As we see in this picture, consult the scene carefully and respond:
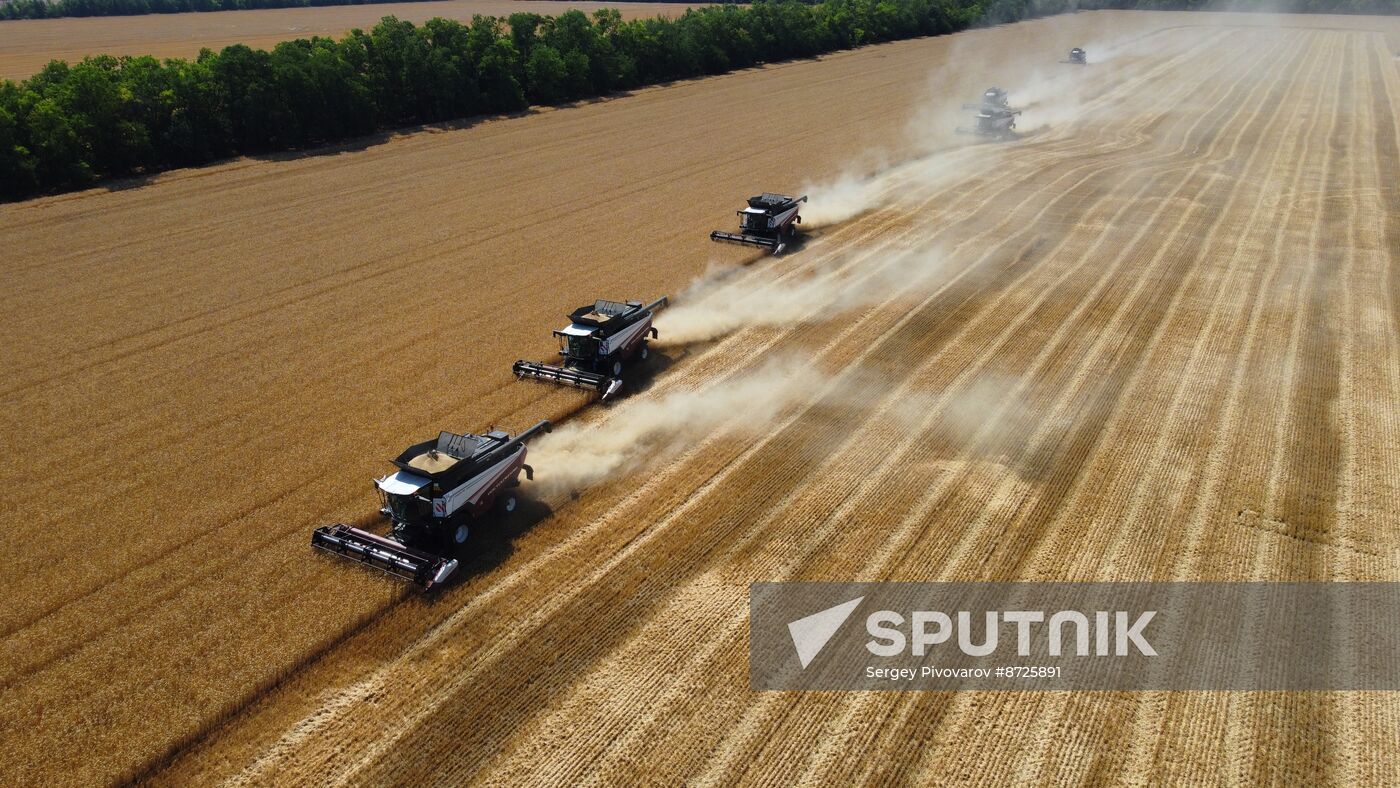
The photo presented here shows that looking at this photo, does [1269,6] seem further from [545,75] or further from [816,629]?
[816,629]

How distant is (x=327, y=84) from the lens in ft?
165

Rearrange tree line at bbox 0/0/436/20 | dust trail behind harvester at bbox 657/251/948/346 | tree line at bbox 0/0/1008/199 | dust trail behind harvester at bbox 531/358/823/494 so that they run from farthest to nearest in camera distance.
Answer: tree line at bbox 0/0/436/20
tree line at bbox 0/0/1008/199
dust trail behind harvester at bbox 657/251/948/346
dust trail behind harvester at bbox 531/358/823/494

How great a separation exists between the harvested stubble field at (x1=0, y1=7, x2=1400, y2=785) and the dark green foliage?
4.20m

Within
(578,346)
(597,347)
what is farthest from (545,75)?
(597,347)

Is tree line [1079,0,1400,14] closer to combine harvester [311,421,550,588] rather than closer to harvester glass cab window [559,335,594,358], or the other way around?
harvester glass cab window [559,335,594,358]

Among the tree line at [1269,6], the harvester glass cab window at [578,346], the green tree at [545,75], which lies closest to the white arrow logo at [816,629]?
the harvester glass cab window at [578,346]

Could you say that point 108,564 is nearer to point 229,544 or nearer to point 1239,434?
point 229,544

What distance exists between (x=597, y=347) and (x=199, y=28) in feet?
405

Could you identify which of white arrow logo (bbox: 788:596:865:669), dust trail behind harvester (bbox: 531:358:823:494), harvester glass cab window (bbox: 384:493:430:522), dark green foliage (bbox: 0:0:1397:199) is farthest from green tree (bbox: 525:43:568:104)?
white arrow logo (bbox: 788:596:865:669)

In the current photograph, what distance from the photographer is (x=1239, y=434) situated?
66.5 ft

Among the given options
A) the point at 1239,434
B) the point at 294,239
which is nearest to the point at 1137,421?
the point at 1239,434

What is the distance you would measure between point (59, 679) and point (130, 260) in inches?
954

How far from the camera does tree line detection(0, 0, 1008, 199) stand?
41.0m

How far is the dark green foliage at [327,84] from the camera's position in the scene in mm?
41125
